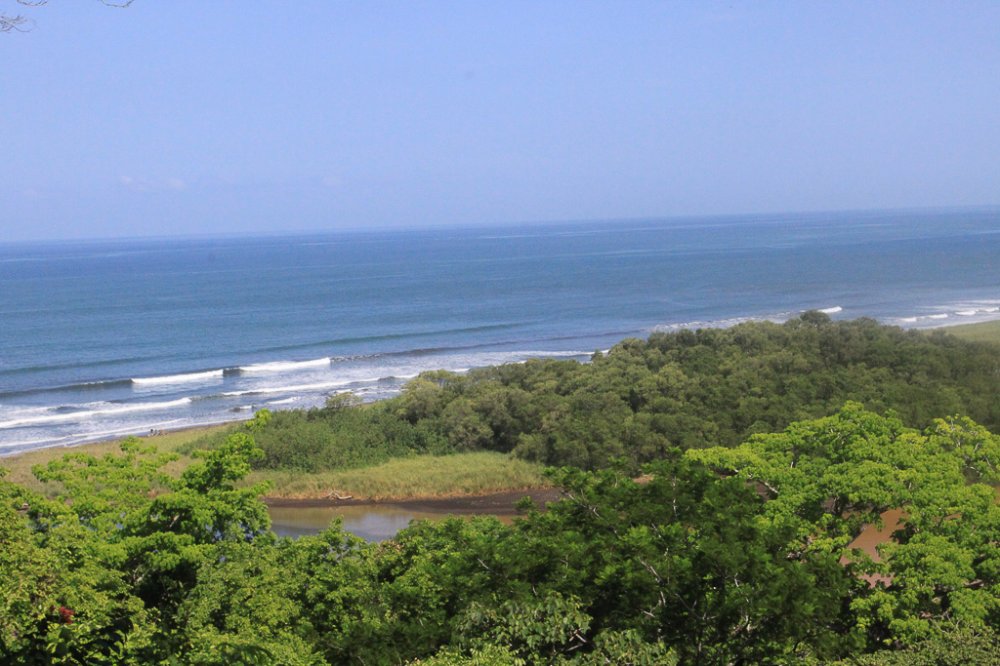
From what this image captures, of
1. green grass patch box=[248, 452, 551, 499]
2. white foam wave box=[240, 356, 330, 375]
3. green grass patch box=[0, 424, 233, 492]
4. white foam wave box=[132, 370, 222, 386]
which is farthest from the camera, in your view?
white foam wave box=[240, 356, 330, 375]

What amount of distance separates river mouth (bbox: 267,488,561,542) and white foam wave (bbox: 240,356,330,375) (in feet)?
87.3

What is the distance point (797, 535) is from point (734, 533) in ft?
8.92

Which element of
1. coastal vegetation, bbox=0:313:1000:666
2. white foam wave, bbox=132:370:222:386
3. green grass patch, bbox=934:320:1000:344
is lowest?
green grass patch, bbox=934:320:1000:344

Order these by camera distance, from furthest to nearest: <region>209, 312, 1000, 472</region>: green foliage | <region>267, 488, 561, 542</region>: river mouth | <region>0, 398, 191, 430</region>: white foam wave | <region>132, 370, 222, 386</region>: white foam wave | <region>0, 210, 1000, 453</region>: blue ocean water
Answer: <region>132, 370, 222, 386</region>: white foam wave → <region>0, 210, 1000, 453</region>: blue ocean water → <region>0, 398, 191, 430</region>: white foam wave → <region>209, 312, 1000, 472</region>: green foliage → <region>267, 488, 561, 542</region>: river mouth

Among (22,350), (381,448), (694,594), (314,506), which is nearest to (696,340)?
(381,448)

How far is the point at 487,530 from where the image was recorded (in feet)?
51.5

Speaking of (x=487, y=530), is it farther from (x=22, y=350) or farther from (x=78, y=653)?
(x=22, y=350)

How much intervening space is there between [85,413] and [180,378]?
9.35m

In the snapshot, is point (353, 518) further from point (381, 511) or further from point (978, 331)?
point (978, 331)

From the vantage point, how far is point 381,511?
29172 millimetres

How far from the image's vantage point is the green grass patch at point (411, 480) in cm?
3092

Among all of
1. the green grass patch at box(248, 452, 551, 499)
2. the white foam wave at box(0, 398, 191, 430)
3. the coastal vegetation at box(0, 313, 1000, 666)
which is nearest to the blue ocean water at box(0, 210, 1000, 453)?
the white foam wave at box(0, 398, 191, 430)

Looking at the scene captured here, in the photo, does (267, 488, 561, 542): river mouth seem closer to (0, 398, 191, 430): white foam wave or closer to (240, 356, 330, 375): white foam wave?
(0, 398, 191, 430): white foam wave

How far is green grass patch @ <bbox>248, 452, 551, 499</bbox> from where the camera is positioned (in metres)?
30.9
